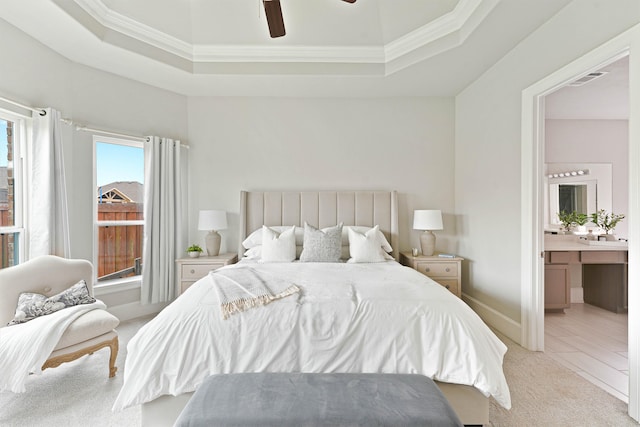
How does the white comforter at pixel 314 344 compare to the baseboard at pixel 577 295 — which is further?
the baseboard at pixel 577 295

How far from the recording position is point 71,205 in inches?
137

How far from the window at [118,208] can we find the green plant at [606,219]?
5.98 m

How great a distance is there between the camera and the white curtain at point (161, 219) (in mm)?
3936

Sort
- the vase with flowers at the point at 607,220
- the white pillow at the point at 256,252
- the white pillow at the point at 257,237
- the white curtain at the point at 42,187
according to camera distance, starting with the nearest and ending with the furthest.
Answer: the white curtain at the point at 42,187
the white pillow at the point at 256,252
the white pillow at the point at 257,237
the vase with flowers at the point at 607,220

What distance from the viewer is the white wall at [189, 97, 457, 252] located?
14.4ft

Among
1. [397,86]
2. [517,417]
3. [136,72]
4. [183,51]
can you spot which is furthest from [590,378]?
[136,72]

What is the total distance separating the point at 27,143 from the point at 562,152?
6498 millimetres

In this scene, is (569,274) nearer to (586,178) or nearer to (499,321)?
(499,321)

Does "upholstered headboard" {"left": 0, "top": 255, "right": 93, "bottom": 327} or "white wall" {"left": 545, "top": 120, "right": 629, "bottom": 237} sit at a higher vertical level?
"white wall" {"left": 545, "top": 120, "right": 629, "bottom": 237}

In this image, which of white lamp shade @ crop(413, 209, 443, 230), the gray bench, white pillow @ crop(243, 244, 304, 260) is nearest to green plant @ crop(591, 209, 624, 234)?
white lamp shade @ crop(413, 209, 443, 230)

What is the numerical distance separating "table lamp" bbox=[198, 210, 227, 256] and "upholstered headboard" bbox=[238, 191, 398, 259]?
0.98ft

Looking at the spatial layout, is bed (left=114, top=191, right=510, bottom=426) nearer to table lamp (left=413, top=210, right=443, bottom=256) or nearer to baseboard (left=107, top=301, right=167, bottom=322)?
table lamp (left=413, top=210, right=443, bottom=256)

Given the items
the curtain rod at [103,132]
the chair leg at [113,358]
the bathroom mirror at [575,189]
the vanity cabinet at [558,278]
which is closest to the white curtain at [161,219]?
the curtain rod at [103,132]

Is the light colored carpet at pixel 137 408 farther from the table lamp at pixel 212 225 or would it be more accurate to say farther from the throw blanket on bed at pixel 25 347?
the table lamp at pixel 212 225
